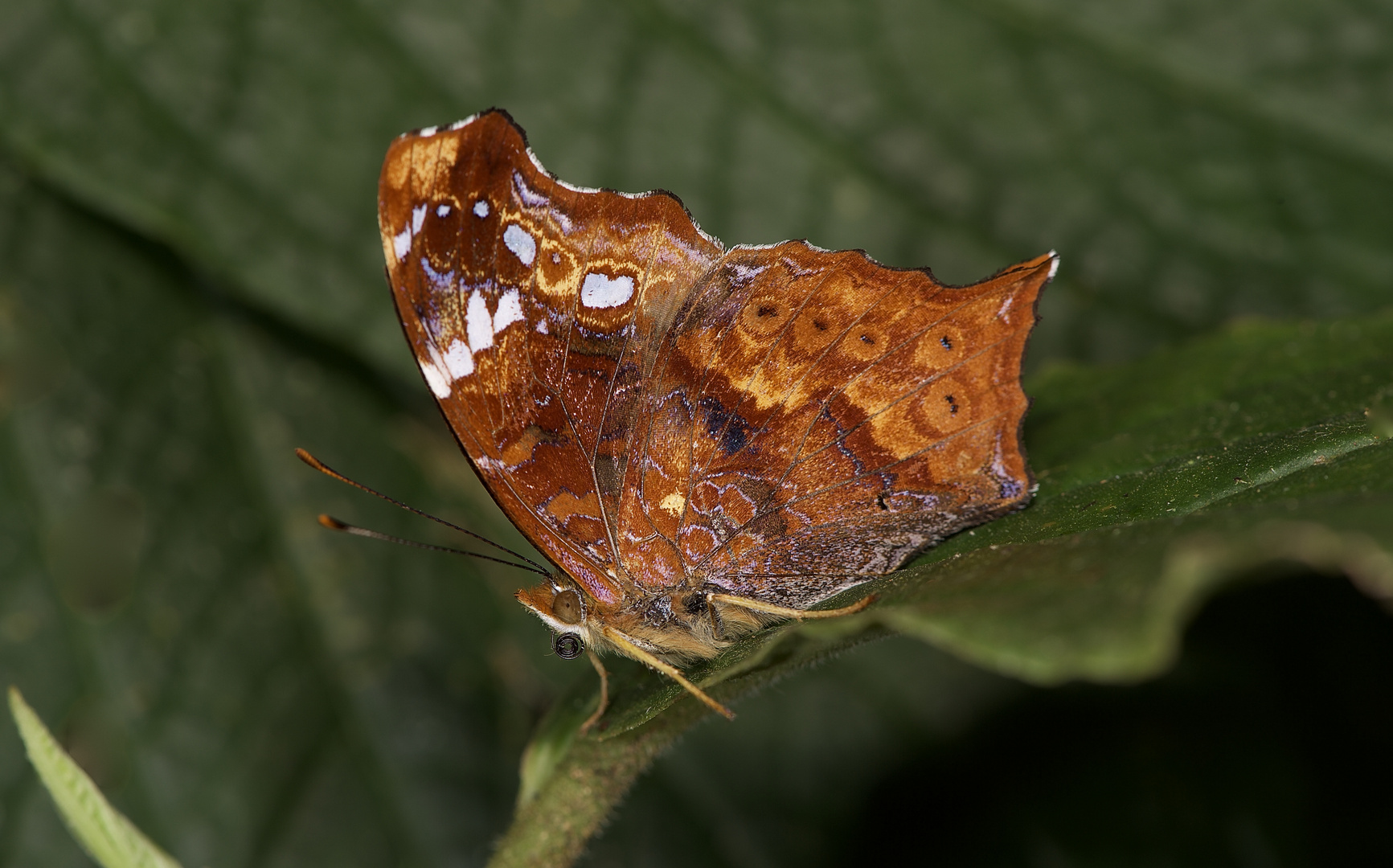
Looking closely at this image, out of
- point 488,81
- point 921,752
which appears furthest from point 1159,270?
point 488,81

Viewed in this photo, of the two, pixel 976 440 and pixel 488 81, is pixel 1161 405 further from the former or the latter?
pixel 488 81

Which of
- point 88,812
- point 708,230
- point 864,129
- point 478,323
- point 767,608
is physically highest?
point 864,129

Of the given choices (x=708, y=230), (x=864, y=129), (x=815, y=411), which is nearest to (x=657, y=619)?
(x=815, y=411)

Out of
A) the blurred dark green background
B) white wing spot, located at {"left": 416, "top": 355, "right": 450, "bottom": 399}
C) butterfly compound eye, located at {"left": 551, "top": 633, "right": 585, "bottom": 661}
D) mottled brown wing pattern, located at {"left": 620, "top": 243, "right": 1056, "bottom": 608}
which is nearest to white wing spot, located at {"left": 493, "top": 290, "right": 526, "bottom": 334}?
white wing spot, located at {"left": 416, "top": 355, "right": 450, "bottom": 399}

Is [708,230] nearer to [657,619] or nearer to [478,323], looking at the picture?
[478,323]

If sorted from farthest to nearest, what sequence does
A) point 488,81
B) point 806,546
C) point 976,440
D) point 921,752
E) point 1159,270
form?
point 921,752 → point 1159,270 → point 488,81 → point 806,546 → point 976,440

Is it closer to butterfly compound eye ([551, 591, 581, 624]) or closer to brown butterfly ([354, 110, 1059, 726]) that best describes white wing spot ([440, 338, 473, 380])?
brown butterfly ([354, 110, 1059, 726])
